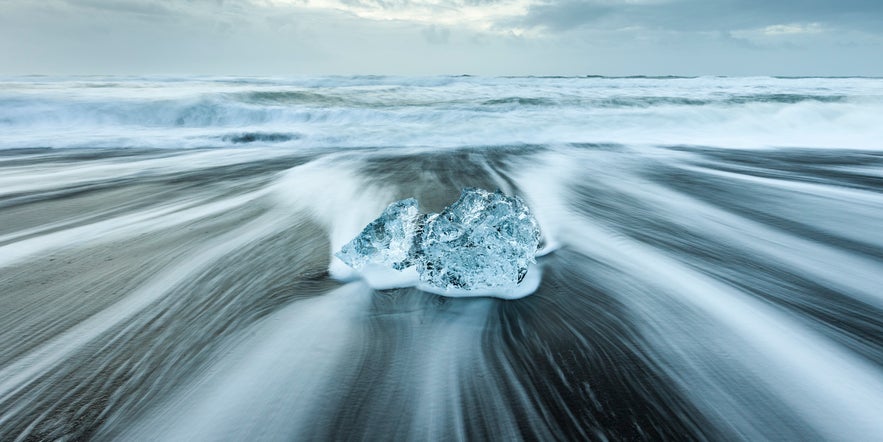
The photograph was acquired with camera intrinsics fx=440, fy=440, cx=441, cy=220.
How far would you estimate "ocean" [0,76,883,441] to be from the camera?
4.30ft

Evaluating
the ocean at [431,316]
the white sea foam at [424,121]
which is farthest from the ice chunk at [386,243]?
the white sea foam at [424,121]

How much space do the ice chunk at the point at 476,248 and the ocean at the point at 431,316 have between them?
110mm

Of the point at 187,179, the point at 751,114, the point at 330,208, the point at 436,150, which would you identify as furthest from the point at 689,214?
the point at 751,114

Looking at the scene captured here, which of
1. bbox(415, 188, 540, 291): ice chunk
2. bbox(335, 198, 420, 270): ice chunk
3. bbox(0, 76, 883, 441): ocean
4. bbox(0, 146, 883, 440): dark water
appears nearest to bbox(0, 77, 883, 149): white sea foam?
bbox(0, 76, 883, 441): ocean

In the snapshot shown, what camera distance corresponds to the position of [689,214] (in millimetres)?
3545

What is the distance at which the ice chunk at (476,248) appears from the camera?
198 cm

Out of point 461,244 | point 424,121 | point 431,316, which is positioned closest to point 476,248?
point 461,244

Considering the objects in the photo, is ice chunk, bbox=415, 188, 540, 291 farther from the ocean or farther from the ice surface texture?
the ocean

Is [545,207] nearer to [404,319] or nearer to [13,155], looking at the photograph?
[404,319]

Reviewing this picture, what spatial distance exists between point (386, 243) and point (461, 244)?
0.42m

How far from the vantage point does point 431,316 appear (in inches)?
73.0

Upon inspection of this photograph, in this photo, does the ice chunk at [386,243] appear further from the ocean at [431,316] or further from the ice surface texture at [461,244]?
the ocean at [431,316]

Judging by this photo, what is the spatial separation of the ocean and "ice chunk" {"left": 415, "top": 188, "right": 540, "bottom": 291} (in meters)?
0.11

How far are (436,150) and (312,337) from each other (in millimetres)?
5641
